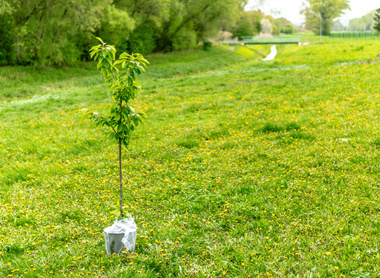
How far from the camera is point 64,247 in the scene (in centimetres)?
550

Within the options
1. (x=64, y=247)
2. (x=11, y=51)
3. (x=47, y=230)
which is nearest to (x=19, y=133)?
(x=47, y=230)

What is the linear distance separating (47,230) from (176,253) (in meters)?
2.69

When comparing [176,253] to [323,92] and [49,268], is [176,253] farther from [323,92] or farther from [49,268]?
[323,92]

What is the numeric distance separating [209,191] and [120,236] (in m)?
2.76

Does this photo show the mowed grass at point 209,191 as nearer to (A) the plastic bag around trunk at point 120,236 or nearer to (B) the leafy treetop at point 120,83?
(A) the plastic bag around trunk at point 120,236

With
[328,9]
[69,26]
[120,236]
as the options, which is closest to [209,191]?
[120,236]

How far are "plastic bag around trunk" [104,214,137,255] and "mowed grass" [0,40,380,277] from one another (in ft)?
0.59

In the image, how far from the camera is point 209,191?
7.34 metres

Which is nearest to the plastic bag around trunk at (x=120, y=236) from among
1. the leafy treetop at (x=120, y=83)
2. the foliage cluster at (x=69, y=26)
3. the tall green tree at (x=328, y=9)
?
the leafy treetop at (x=120, y=83)

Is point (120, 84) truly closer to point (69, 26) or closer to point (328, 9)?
point (69, 26)

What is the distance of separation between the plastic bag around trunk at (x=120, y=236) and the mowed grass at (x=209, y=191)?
180mm

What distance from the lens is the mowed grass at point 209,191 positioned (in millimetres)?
5098

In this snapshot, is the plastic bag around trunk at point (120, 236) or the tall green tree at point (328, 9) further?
the tall green tree at point (328, 9)

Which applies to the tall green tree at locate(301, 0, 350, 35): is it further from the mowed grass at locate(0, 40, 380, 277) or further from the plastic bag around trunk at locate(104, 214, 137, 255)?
the plastic bag around trunk at locate(104, 214, 137, 255)
